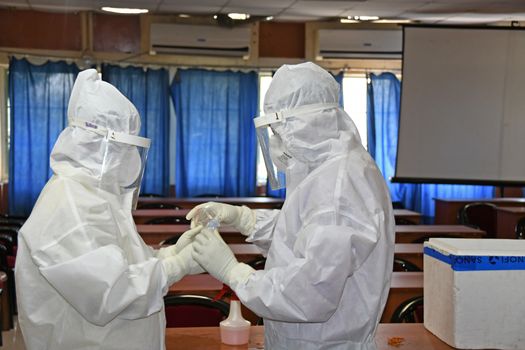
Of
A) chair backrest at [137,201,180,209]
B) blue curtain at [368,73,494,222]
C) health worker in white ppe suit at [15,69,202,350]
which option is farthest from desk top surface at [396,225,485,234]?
health worker in white ppe suit at [15,69,202,350]

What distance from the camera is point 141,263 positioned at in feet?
5.94

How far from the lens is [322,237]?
1745 mm

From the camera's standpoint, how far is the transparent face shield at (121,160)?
6.21 feet

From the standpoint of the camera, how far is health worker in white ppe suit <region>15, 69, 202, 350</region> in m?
1.70

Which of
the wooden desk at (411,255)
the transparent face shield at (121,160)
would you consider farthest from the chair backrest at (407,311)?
the wooden desk at (411,255)

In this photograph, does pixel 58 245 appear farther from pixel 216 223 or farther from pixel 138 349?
pixel 216 223

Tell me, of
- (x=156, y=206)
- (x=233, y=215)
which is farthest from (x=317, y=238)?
(x=156, y=206)

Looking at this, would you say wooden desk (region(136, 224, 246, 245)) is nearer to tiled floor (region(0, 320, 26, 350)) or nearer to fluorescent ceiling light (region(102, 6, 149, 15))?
tiled floor (region(0, 320, 26, 350))

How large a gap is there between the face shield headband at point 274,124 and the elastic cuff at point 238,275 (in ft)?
1.18

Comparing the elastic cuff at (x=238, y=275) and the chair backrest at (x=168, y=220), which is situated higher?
the elastic cuff at (x=238, y=275)

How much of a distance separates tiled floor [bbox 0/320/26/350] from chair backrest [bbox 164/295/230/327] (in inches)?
80.2

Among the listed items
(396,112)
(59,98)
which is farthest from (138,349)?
(396,112)

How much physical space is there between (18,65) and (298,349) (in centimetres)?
606

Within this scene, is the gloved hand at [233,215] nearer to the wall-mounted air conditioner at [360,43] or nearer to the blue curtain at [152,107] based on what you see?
the blue curtain at [152,107]
